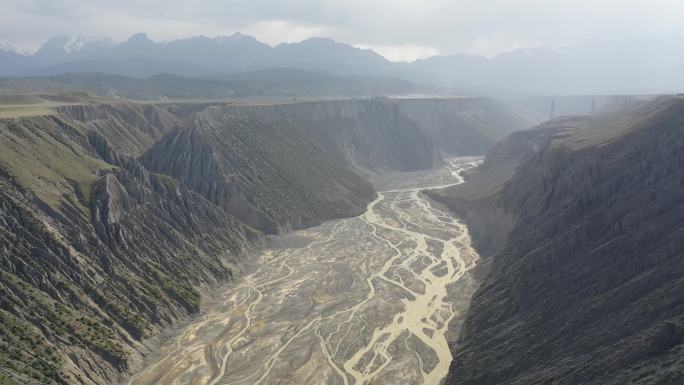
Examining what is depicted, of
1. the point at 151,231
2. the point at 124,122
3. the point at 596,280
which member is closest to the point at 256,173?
the point at 124,122

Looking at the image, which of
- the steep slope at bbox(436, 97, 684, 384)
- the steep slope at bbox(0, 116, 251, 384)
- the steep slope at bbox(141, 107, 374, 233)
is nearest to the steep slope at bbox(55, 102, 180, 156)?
the steep slope at bbox(141, 107, 374, 233)

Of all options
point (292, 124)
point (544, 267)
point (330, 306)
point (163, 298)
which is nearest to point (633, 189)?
point (544, 267)

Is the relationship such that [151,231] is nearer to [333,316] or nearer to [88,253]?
[88,253]

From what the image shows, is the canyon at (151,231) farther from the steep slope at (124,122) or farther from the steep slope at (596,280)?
the steep slope at (596,280)

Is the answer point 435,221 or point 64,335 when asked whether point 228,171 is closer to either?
point 435,221

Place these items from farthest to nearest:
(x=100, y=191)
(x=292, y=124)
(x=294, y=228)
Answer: (x=292, y=124), (x=294, y=228), (x=100, y=191)

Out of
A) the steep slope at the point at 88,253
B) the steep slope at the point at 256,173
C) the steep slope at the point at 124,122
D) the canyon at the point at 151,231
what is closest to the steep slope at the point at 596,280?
the canyon at the point at 151,231
